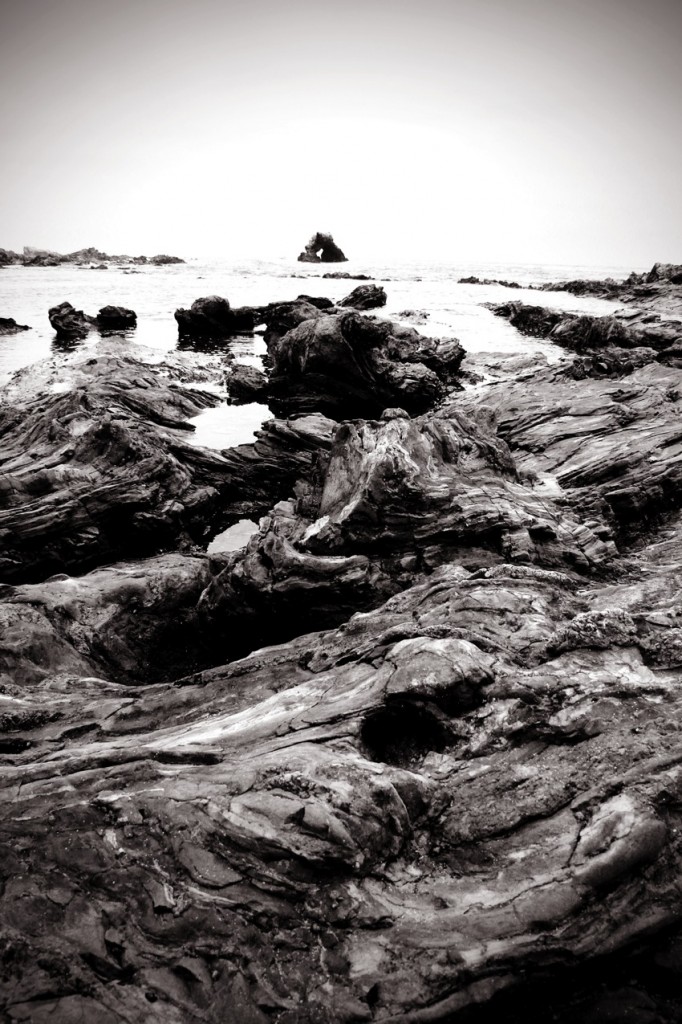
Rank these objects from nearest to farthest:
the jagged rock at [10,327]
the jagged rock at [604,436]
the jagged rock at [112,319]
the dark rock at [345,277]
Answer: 1. the jagged rock at [604,436]
2. the jagged rock at [10,327]
3. the jagged rock at [112,319]
4. the dark rock at [345,277]

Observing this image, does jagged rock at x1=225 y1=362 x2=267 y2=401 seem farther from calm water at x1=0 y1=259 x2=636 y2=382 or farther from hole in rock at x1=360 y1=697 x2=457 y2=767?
hole in rock at x1=360 y1=697 x2=457 y2=767

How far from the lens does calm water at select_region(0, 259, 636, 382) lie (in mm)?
44656

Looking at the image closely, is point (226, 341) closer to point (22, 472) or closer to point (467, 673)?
point (22, 472)

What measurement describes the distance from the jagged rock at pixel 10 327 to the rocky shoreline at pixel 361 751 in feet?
119

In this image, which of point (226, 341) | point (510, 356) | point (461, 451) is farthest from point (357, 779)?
point (226, 341)

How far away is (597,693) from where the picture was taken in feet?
24.1

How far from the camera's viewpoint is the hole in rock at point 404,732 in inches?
297

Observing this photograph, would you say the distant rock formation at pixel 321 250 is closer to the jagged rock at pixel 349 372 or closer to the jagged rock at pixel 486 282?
the jagged rock at pixel 486 282

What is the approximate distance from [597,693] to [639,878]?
7.32 feet

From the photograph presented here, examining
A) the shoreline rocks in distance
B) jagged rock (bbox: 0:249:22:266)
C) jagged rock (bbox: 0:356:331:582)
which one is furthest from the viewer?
jagged rock (bbox: 0:249:22:266)

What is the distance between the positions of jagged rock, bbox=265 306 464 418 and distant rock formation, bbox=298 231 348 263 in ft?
336

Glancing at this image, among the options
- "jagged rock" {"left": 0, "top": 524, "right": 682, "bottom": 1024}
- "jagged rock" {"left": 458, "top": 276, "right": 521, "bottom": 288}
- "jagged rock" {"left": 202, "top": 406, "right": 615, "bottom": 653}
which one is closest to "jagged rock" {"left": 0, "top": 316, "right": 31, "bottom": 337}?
"jagged rock" {"left": 202, "top": 406, "right": 615, "bottom": 653}

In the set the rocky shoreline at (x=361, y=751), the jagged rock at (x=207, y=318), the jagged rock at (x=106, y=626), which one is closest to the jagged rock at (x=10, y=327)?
the jagged rock at (x=207, y=318)

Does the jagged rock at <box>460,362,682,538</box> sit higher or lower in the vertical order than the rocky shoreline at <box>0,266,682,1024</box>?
higher
